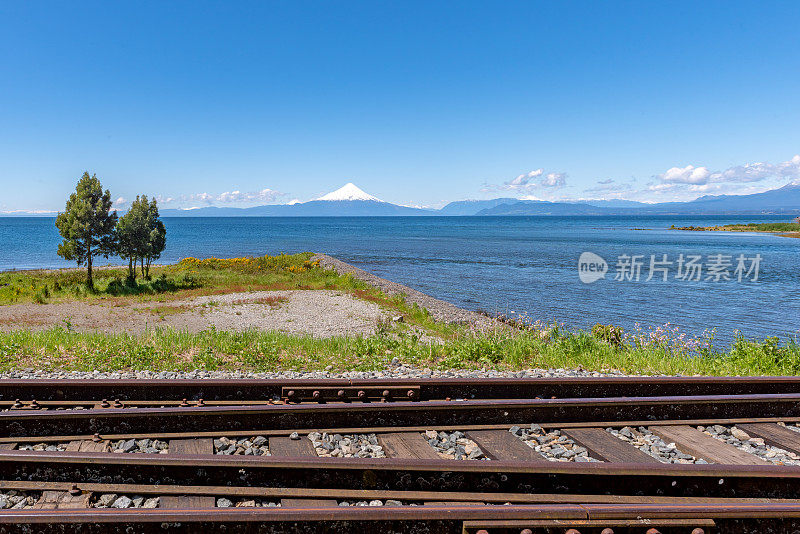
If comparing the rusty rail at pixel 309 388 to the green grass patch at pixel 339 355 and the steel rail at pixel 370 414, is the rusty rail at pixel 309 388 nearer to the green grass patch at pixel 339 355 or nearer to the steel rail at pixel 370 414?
the steel rail at pixel 370 414

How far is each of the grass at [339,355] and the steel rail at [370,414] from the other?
13.0ft

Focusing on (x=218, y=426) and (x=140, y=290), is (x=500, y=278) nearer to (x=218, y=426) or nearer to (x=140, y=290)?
(x=140, y=290)

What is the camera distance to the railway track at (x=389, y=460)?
128 inches

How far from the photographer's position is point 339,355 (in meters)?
10.1

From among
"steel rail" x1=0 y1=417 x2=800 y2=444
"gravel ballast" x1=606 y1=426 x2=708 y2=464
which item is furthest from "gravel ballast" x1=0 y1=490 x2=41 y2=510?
"gravel ballast" x1=606 y1=426 x2=708 y2=464

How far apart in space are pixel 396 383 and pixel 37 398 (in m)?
4.55

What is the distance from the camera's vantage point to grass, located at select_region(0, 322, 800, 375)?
9.39m

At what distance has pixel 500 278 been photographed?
40.8 meters

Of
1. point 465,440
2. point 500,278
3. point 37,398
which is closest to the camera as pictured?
point 465,440

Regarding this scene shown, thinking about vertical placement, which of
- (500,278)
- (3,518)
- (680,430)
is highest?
(3,518)

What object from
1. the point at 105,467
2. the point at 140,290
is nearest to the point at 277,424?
the point at 105,467

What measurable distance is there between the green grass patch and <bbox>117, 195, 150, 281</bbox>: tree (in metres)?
24.4

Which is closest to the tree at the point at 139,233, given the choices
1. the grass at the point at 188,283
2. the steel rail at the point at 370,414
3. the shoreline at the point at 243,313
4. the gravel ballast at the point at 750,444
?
the grass at the point at 188,283

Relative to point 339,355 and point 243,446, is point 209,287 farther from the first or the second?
point 243,446
